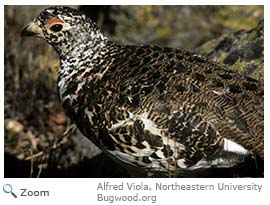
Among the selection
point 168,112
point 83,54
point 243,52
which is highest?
point 243,52

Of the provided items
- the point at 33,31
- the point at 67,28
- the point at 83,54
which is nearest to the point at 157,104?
the point at 83,54

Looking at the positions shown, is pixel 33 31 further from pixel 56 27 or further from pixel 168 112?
pixel 168 112

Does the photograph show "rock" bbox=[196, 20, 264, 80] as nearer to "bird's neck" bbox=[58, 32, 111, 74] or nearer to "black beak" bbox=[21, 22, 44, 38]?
"bird's neck" bbox=[58, 32, 111, 74]
